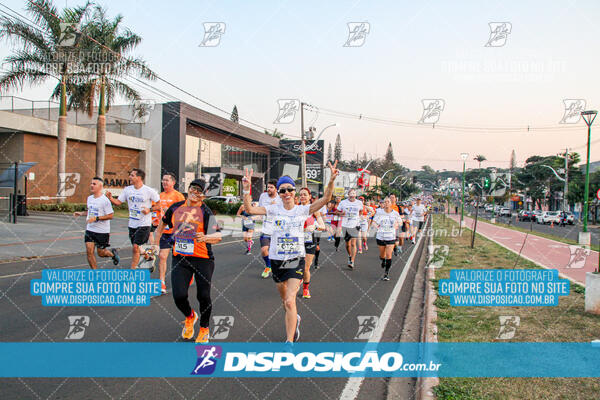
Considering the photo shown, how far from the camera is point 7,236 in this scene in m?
14.4

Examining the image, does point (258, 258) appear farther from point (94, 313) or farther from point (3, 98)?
point (3, 98)

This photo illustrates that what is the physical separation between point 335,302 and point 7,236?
40.8 feet

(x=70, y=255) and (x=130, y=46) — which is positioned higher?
(x=130, y=46)

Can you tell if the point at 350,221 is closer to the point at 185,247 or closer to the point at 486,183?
the point at 185,247

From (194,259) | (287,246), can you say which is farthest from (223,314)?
(287,246)

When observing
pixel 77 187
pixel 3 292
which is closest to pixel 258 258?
pixel 3 292

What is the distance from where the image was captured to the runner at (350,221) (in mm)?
10914
